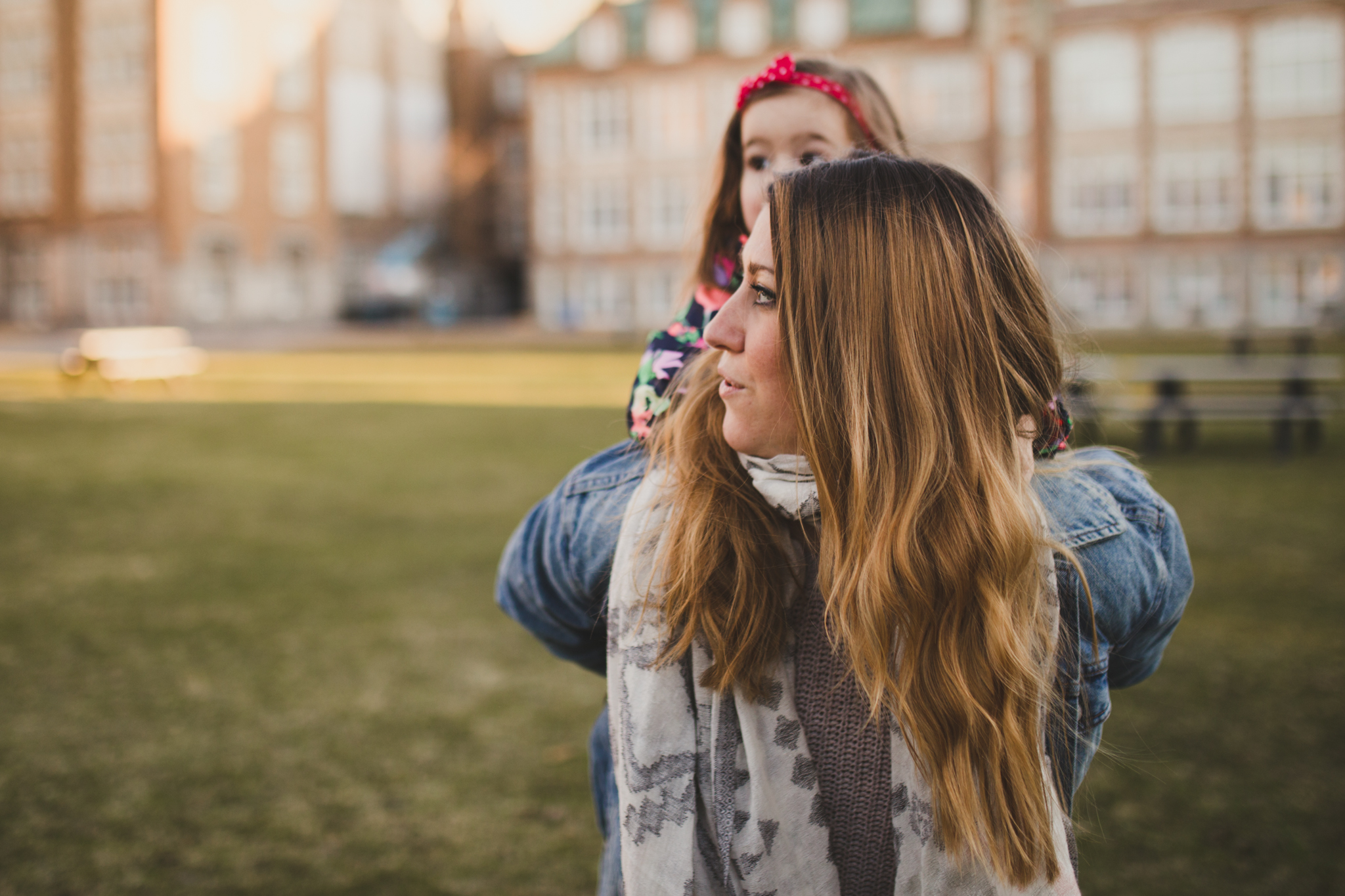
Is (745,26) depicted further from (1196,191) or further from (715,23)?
(1196,191)

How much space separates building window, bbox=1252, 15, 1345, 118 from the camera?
3331 cm

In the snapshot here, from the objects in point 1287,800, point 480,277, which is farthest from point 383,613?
point 480,277

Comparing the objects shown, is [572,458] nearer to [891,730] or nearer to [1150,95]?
[891,730]

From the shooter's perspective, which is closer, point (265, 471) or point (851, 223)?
point (851, 223)

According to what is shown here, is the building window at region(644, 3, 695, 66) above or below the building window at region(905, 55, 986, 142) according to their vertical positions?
above

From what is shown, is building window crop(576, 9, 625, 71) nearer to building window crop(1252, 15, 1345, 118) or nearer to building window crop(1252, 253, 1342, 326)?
building window crop(1252, 15, 1345, 118)

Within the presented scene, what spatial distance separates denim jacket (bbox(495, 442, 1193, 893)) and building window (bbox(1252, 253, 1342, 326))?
127 ft

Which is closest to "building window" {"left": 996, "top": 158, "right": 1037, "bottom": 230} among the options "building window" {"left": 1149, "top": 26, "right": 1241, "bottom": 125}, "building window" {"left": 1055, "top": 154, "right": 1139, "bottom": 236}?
"building window" {"left": 1055, "top": 154, "right": 1139, "bottom": 236}

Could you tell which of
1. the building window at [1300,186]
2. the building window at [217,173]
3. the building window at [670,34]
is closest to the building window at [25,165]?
the building window at [217,173]

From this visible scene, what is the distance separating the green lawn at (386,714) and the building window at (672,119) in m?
34.3

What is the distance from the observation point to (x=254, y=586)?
19.7 ft

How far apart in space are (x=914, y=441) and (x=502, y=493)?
757cm

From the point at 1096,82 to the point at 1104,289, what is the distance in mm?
7097

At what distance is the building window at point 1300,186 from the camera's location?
1342 inches
